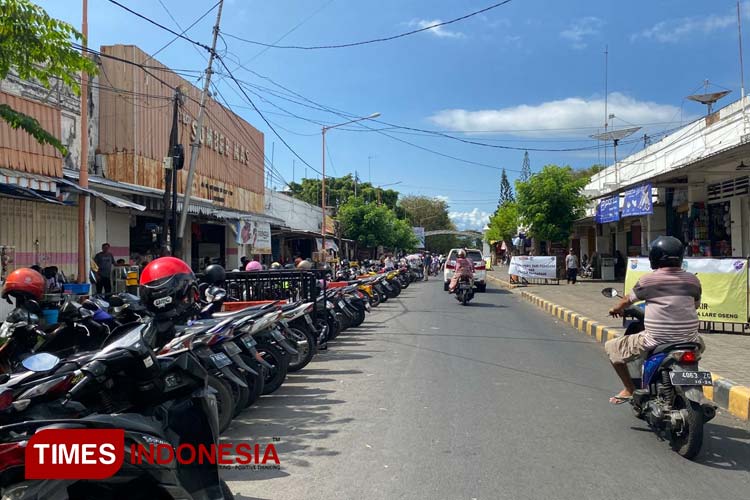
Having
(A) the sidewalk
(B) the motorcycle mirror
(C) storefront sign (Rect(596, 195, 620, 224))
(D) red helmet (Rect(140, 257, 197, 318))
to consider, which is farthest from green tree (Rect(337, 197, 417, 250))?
(B) the motorcycle mirror

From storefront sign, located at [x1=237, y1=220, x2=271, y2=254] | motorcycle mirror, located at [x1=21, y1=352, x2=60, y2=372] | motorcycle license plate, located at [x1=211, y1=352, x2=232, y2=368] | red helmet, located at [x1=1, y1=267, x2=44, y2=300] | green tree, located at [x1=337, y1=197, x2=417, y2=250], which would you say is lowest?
motorcycle license plate, located at [x1=211, y1=352, x2=232, y2=368]

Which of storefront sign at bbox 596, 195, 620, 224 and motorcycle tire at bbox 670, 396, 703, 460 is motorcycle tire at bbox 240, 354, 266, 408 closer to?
motorcycle tire at bbox 670, 396, 703, 460

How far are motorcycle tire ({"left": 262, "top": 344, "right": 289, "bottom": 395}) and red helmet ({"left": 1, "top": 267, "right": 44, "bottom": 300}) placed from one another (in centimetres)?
225

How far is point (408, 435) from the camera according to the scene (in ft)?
15.9

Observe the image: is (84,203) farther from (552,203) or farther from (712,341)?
(552,203)

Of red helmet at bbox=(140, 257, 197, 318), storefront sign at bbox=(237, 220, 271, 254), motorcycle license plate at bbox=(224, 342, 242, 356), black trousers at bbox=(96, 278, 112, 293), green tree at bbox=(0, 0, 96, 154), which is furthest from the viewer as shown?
storefront sign at bbox=(237, 220, 271, 254)

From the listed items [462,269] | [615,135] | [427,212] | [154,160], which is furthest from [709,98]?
[427,212]

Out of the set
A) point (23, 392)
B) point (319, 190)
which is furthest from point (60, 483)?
point (319, 190)

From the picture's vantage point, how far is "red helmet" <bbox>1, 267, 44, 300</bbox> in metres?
4.54

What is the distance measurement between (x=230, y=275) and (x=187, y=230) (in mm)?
12737

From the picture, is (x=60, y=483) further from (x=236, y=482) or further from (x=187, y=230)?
(x=187, y=230)

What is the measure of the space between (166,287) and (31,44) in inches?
183

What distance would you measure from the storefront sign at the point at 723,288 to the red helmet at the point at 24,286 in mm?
9638

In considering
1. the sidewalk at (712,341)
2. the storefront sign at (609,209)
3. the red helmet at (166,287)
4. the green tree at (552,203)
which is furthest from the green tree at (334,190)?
the red helmet at (166,287)
